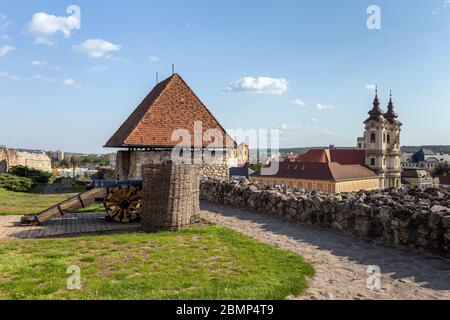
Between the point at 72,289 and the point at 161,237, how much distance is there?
326cm

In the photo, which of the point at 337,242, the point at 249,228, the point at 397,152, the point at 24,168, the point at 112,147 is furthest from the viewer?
the point at 397,152

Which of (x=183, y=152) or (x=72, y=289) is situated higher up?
(x=183, y=152)

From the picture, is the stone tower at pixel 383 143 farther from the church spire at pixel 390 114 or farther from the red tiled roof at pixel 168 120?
the red tiled roof at pixel 168 120

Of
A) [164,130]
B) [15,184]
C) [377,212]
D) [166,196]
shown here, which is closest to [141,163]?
[164,130]

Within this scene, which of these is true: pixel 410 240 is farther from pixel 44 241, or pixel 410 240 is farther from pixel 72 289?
pixel 44 241

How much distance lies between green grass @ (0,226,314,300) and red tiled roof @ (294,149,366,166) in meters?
76.2

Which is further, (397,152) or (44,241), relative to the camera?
(397,152)

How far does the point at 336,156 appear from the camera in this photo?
295ft

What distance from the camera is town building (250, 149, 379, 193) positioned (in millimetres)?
68375

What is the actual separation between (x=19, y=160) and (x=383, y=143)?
69547mm

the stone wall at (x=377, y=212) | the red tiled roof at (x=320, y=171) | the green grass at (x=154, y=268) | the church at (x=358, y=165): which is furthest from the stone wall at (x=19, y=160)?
the red tiled roof at (x=320, y=171)

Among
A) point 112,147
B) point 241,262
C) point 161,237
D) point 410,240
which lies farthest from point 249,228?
point 112,147

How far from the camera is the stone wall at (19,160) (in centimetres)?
3202

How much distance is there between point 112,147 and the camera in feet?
49.3
